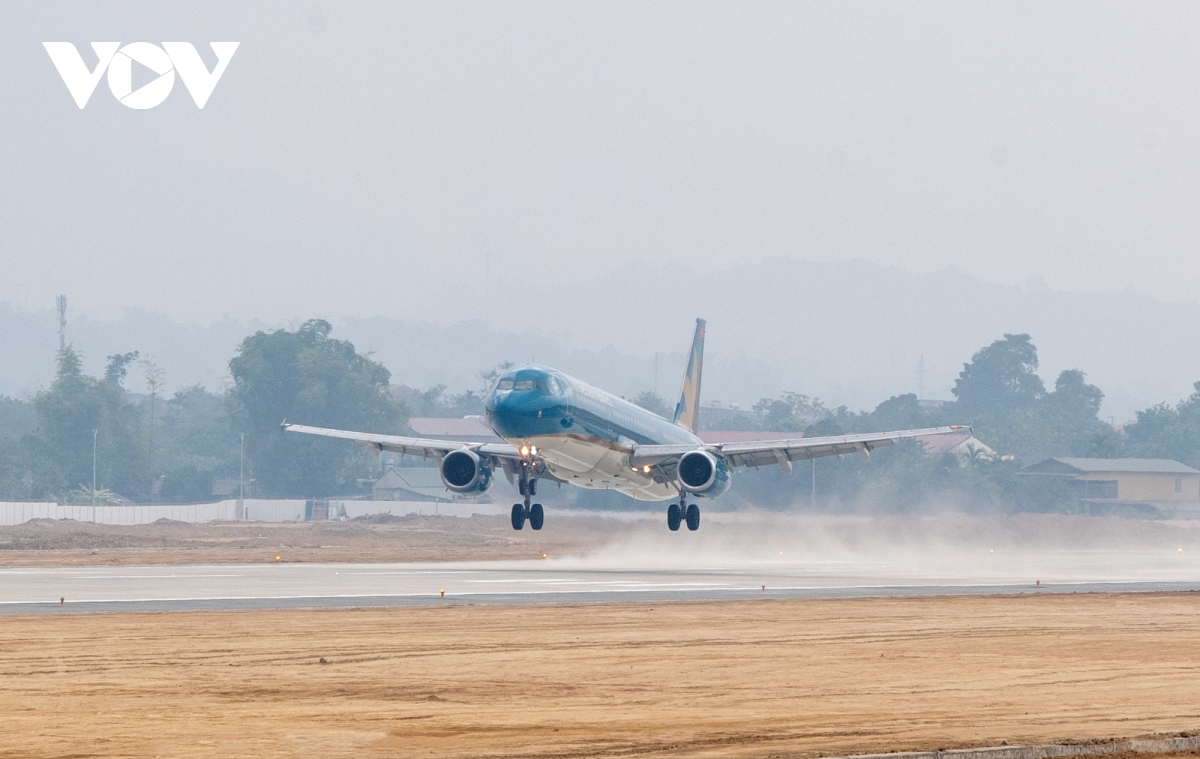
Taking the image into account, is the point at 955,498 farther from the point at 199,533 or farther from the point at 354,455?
the point at 354,455

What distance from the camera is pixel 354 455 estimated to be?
178750mm

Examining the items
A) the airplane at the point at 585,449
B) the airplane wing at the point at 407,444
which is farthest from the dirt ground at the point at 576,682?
the airplane wing at the point at 407,444

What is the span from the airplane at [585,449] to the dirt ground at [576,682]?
17472 millimetres

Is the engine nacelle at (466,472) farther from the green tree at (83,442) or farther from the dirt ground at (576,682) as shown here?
the green tree at (83,442)

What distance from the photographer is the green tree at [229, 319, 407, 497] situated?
178m

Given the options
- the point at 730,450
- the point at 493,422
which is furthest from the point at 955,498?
the point at 493,422

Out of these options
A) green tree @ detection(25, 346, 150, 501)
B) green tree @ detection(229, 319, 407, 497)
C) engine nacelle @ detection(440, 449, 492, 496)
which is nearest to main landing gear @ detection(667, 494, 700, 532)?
engine nacelle @ detection(440, 449, 492, 496)

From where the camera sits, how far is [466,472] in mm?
56250

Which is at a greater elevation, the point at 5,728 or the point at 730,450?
the point at 730,450

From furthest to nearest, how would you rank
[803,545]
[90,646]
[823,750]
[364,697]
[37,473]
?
[37,473] → [803,545] → [90,646] → [364,697] → [823,750]

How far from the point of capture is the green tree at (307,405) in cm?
17838

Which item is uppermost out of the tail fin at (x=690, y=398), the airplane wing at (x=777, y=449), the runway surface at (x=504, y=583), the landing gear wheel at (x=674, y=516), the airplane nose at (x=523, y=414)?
the tail fin at (x=690, y=398)

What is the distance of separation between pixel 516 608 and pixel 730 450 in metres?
27.9

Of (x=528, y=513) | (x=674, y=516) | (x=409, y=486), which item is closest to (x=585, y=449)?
(x=528, y=513)
